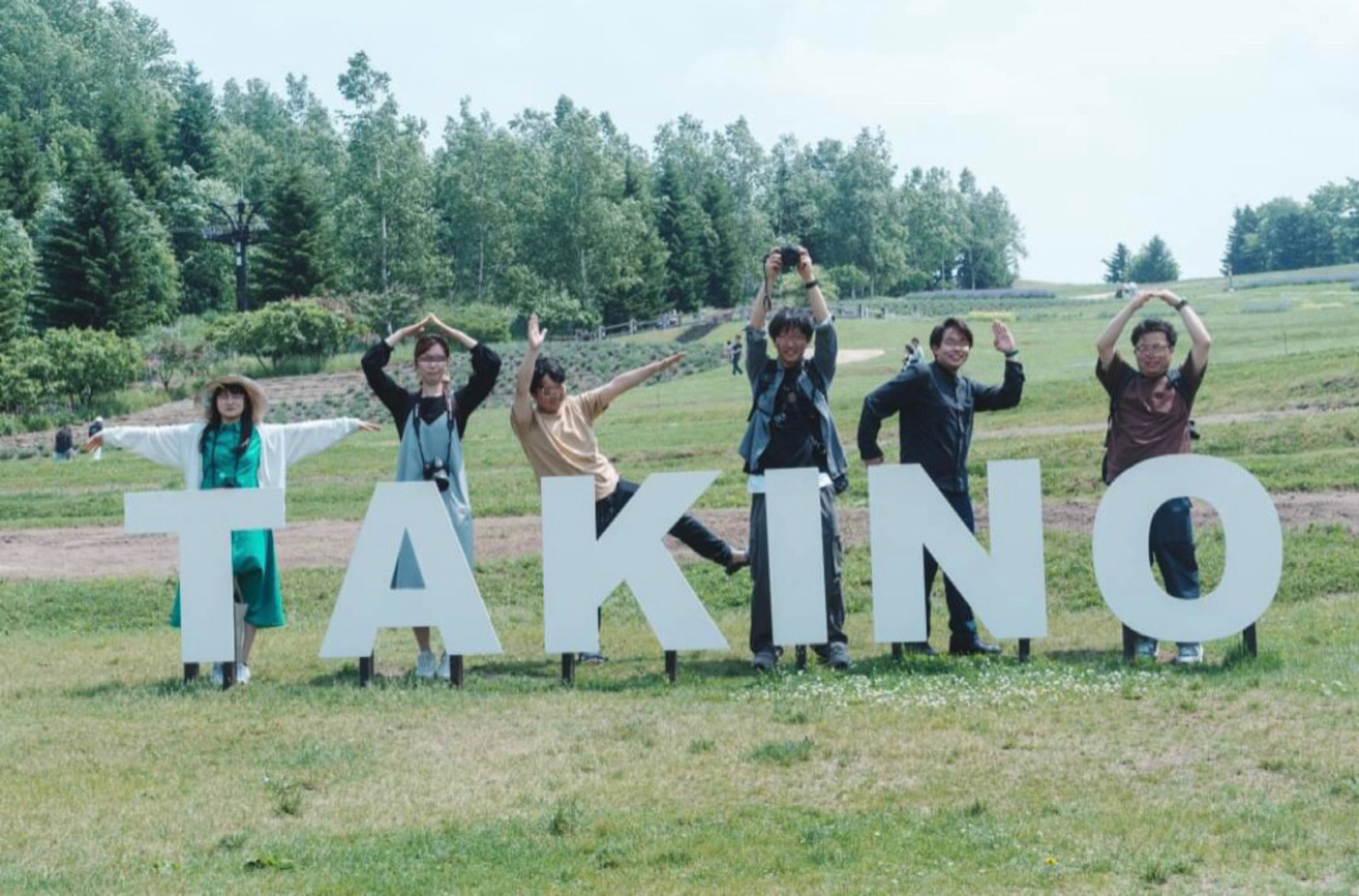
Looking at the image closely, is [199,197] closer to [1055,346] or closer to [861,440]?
[1055,346]

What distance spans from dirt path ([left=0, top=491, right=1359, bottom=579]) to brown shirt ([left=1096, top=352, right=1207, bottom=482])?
5.69 meters

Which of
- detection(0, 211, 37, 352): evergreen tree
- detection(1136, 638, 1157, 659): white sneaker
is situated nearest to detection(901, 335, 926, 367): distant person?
detection(1136, 638, 1157, 659): white sneaker

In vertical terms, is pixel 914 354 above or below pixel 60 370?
below

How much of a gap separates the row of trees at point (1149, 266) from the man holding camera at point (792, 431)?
128m

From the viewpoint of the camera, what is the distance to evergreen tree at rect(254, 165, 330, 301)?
6881cm

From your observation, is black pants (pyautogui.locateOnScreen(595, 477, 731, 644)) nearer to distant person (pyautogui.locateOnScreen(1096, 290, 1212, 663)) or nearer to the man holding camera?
the man holding camera

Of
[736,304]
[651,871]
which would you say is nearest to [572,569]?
[651,871]

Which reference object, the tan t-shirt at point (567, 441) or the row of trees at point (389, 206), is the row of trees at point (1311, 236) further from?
the tan t-shirt at point (567, 441)

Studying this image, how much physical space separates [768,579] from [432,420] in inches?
89.4

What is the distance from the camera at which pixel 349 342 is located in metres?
63.0

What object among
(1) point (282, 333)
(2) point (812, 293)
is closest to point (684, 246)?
(1) point (282, 333)

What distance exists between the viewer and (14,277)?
58.9m

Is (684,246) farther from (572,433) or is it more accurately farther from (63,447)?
(572,433)

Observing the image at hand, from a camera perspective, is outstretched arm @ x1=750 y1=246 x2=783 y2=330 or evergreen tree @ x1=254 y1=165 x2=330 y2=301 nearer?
outstretched arm @ x1=750 y1=246 x2=783 y2=330
